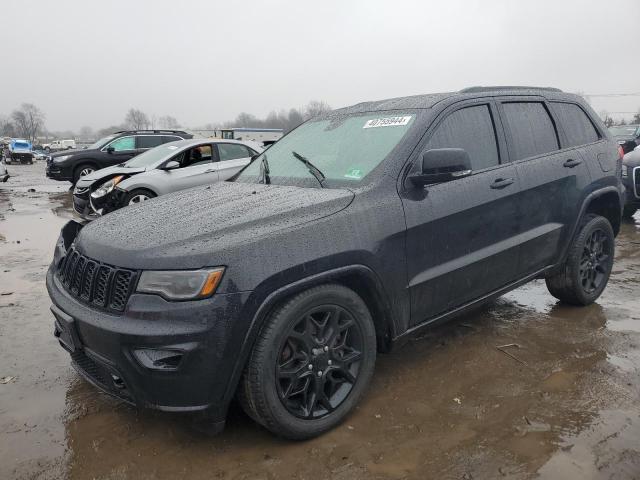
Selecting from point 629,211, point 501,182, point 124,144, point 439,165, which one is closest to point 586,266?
point 501,182

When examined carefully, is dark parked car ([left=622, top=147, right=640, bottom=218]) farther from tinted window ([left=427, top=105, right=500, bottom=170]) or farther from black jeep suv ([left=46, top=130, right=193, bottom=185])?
black jeep suv ([left=46, top=130, right=193, bottom=185])

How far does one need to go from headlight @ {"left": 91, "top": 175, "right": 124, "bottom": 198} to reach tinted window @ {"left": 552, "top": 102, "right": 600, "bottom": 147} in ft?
23.1

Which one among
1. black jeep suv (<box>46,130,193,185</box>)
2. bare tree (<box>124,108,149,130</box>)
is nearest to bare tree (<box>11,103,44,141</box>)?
bare tree (<box>124,108,149,130</box>)

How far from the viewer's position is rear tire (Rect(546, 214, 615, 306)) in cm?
407

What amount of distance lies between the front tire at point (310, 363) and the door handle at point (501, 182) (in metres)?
1.34

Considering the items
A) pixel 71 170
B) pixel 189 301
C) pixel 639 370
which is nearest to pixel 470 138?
pixel 639 370

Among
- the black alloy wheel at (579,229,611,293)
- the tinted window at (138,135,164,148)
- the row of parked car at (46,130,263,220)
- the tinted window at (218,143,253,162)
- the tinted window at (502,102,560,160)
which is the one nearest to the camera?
the tinted window at (502,102,560,160)

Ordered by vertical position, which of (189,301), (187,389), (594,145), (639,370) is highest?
(594,145)

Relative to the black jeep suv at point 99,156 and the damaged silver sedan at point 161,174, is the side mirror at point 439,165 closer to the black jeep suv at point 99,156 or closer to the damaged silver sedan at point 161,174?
the damaged silver sedan at point 161,174

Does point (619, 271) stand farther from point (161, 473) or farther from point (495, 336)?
point (161, 473)

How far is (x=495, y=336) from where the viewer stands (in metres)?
3.82

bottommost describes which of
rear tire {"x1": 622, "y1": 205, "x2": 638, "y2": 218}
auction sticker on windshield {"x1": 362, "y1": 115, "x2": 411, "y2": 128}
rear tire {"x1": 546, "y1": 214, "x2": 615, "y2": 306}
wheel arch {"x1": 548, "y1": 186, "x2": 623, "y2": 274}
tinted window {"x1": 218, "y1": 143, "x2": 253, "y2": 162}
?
rear tire {"x1": 622, "y1": 205, "x2": 638, "y2": 218}

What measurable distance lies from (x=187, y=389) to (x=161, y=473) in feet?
1.59

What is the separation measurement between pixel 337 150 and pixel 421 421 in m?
1.75
